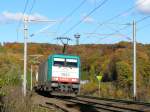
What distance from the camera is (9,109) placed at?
18516 millimetres

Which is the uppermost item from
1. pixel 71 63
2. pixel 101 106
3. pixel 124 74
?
pixel 71 63

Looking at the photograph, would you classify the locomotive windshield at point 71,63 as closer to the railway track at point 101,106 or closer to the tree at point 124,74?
the railway track at point 101,106

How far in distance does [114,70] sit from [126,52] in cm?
827

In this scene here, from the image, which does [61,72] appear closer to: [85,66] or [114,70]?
[114,70]

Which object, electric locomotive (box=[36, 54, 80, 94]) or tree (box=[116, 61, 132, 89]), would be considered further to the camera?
tree (box=[116, 61, 132, 89])

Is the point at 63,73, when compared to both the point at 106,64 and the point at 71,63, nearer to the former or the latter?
the point at 71,63

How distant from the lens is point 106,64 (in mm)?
85500

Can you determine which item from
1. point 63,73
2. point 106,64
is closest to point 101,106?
point 63,73

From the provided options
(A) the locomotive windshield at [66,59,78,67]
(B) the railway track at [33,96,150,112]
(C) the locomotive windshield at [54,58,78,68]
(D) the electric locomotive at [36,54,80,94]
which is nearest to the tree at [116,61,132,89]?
(D) the electric locomotive at [36,54,80,94]

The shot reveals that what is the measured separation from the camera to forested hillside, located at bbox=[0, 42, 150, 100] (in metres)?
57.8

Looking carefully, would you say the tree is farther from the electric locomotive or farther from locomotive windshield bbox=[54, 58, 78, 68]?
locomotive windshield bbox=[54, 58, 78, 68]

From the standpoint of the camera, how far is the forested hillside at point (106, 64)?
57794mm

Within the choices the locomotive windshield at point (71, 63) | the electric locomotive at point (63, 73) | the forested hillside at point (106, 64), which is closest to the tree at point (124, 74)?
the forested hillside at point (106, 64)

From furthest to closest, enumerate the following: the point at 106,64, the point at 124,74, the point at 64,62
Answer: the point at 106,64 < the point at 124,74 < the point at 64,62
